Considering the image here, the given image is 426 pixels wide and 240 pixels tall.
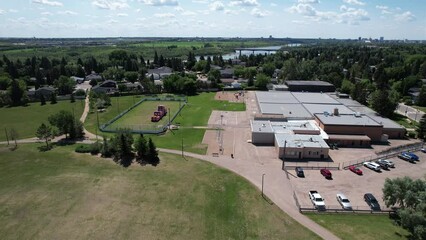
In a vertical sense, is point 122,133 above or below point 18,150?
above

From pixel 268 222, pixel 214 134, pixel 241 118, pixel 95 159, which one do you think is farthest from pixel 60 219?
pixel 241 118

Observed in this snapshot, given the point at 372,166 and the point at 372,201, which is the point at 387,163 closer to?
the point at 372,166

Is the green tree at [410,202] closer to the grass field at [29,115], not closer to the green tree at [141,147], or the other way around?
the green tree at [141,147]

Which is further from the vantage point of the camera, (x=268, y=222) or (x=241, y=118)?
(x=241, y=118)

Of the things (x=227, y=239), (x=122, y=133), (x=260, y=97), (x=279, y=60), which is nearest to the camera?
(x=227, y=239)

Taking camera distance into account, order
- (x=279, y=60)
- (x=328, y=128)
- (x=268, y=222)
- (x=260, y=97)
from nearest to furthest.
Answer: (x=268, y=222)
(x=328, y=128)
(x=260, y=97)
(x=279, y=60)

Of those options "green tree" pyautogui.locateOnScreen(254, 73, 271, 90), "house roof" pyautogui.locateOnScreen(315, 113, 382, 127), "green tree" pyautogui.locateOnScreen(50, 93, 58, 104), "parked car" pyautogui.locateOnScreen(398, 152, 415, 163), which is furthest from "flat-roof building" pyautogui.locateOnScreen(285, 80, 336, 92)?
"green tree" pyautogui.locateOnScreen(50, 93, 58, 104)

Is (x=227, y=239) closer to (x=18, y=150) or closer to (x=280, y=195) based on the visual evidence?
(x=280, y=195)
